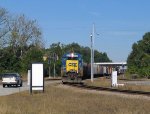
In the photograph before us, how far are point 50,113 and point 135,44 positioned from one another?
157183 mm

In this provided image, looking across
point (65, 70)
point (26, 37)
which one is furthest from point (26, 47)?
point (65, 70)

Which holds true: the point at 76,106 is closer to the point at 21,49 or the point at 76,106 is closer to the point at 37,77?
the point at 37,77

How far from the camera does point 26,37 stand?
11631 centimetres

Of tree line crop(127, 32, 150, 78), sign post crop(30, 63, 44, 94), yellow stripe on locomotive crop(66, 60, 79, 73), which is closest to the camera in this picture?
sign post crop(30, 63, 44, 94)

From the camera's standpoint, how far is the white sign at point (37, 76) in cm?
3600

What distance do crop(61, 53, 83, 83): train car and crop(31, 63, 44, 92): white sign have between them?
24875mm

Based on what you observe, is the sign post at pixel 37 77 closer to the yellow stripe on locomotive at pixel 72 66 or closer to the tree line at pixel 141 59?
the yellow stripe on locomotive at pixel 72 66

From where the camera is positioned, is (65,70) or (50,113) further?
(65,70)

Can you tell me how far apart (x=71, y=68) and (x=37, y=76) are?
84.4ft

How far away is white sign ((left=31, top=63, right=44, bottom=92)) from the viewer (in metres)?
36.0

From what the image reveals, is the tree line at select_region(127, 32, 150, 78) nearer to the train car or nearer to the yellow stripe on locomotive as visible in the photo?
the train car

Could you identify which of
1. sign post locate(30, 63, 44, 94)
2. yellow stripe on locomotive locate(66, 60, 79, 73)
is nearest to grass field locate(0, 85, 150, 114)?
sign post locate(30, 63, 44, 94)

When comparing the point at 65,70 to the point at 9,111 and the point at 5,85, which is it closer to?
the point at 5,85

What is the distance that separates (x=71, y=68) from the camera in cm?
6184
